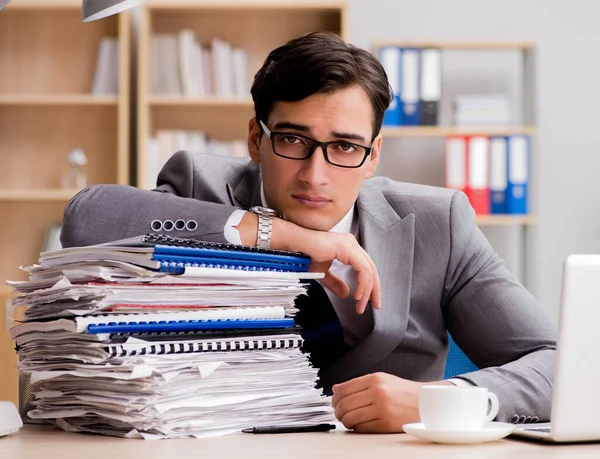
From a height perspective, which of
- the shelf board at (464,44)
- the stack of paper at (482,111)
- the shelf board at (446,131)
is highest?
the shelf board at (464,44)

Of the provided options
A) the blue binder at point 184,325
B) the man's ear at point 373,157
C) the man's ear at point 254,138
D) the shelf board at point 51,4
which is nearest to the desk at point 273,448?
the blue binder at point 184,325

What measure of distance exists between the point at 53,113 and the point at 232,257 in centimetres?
330

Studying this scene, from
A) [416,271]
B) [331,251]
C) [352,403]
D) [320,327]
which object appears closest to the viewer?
[352,403]

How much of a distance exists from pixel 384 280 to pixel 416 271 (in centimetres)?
13

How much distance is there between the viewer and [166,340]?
3.52ft

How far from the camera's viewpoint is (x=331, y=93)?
62.6 inches

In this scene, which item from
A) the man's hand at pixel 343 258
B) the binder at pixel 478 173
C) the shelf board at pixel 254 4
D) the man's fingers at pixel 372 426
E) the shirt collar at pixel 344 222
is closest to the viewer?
the man's fingers at pixel 372 426

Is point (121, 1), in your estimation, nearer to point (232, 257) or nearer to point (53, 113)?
point (232, 257)

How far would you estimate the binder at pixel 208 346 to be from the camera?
104 cm

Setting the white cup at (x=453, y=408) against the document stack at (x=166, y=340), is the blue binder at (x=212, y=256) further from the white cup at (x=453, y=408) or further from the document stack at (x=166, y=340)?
the white cup at (x=453, y=408)

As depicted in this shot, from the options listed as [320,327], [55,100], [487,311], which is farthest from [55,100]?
[487,311]

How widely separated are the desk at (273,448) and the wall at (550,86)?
10.5 feet

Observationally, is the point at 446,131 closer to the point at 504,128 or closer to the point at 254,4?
the point at 504,128

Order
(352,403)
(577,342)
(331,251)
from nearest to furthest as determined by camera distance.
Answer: (577,342) < (352,403) < (331,251)
